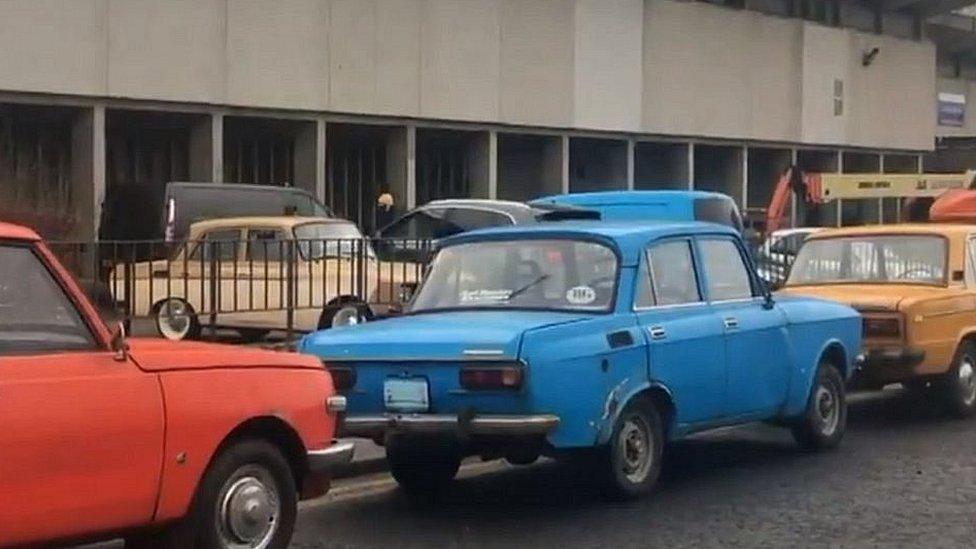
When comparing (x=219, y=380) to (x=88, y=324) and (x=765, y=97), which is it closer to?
(x=88, y=324)

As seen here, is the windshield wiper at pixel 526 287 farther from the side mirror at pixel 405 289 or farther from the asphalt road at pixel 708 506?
the side mirror at pixel 405 289

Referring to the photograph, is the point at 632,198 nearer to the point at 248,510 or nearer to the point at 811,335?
the point at 811,335

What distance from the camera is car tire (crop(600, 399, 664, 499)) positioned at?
996cm

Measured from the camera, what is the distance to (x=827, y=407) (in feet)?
41.1

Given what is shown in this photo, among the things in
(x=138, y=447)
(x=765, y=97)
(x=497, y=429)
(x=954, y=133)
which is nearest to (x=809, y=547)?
(x=497, y=429)

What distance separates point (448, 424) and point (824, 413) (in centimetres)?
409

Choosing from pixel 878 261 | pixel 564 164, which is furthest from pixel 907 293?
pixel 564 164

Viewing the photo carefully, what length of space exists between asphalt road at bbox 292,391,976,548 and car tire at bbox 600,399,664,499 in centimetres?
13

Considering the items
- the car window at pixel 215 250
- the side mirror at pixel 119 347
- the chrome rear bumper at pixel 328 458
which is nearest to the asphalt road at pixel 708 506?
the chrome rear bumper at pixel 328 458

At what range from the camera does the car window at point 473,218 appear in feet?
71.8

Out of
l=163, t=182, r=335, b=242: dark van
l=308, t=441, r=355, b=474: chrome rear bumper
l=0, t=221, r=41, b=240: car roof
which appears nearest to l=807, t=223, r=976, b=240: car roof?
l=308, t=441, r=355, b=474: chrome rear bumper

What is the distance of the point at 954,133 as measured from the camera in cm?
5553

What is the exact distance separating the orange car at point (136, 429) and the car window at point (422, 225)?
46.0ft

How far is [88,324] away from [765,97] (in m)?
38.9
